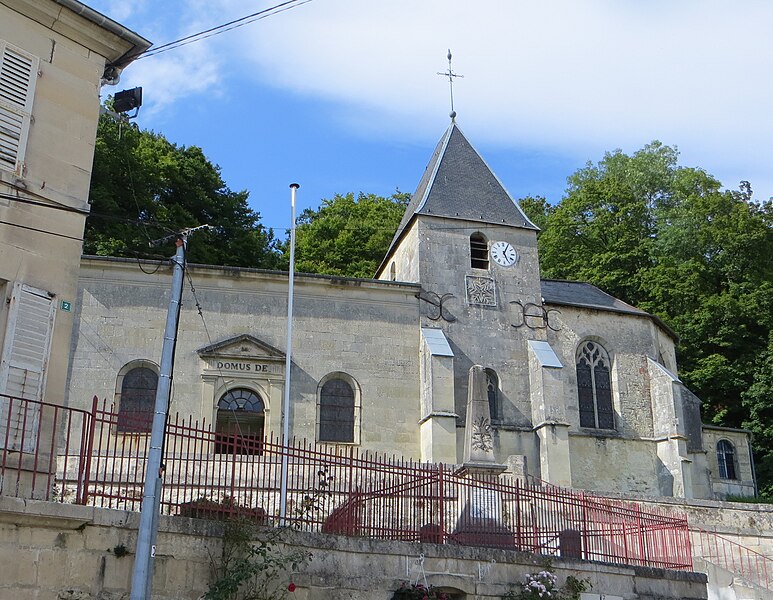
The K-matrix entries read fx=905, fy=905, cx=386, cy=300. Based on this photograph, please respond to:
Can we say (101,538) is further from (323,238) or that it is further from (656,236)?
(656,236)

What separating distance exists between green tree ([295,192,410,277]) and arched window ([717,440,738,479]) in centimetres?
1664

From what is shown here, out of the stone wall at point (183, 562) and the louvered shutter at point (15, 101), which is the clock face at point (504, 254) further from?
the louvered shutter at point (15, 101)

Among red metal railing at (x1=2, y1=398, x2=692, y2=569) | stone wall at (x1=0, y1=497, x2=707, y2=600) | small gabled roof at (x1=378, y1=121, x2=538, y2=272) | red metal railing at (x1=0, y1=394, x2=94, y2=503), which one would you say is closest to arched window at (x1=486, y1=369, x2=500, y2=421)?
small gabled roof at (x1=378, y1=121, x2=538, y2=272)

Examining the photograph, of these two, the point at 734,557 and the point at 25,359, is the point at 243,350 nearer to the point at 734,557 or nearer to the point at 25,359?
the point at 734,557

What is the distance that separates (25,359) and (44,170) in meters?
2.46

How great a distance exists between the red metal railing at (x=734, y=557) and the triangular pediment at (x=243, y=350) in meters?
11.4

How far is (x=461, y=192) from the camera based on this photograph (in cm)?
2866

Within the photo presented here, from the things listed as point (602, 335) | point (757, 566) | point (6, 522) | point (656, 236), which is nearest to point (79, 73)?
point (6, 522)

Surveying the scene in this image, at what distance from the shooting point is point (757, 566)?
58.8ft

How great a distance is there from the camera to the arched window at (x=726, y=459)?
31.9m

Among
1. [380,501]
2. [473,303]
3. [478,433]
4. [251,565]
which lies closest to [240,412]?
[473,303]

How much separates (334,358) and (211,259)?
12.5 meters

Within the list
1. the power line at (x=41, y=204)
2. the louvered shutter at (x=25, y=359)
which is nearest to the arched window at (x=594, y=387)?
the power line at (x=41, y=204)

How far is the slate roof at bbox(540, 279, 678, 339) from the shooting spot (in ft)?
92.0
